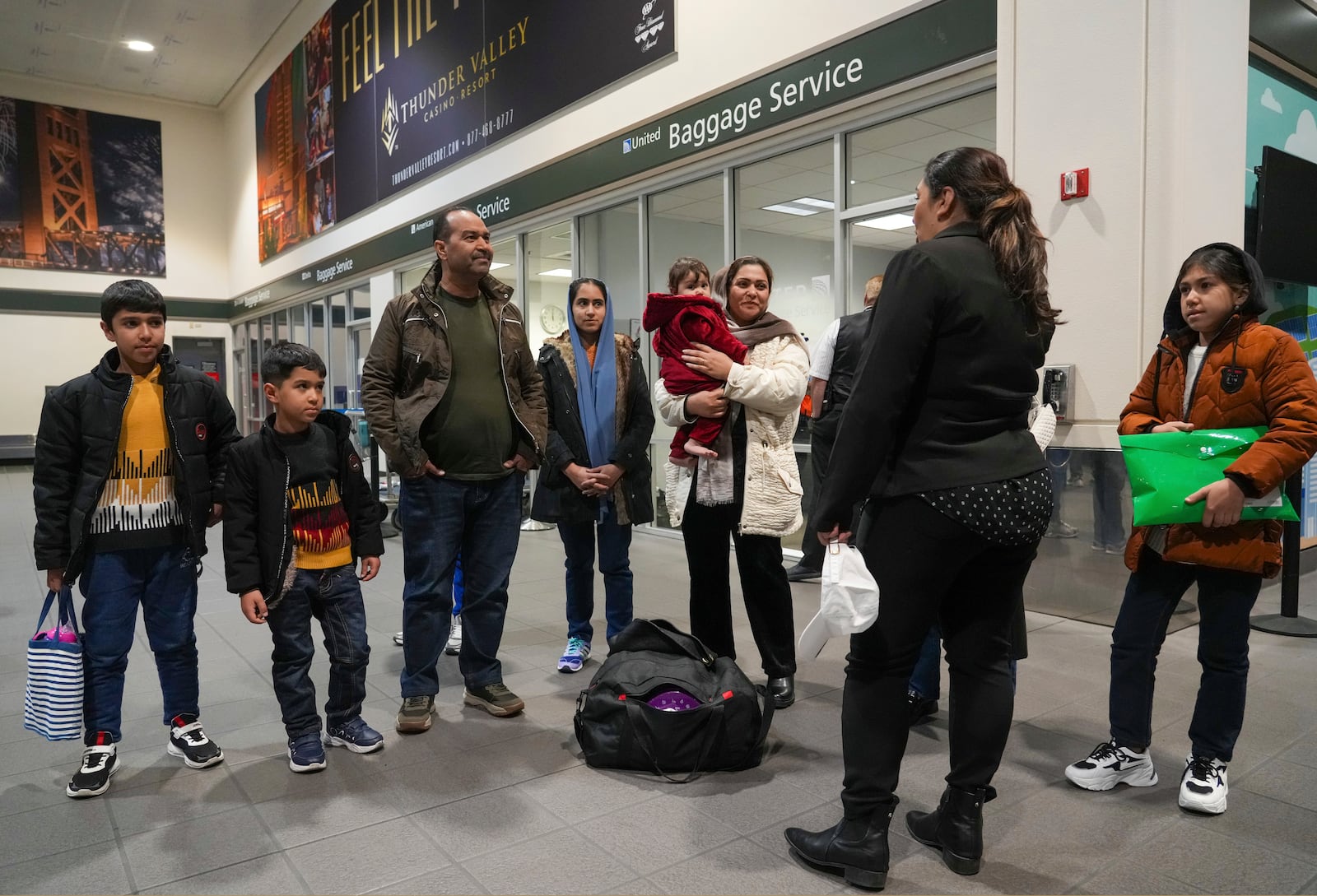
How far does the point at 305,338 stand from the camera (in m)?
15.0

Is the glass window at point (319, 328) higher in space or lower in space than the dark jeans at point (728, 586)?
higher

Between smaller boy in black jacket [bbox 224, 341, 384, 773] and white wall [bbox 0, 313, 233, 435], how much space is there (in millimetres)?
17177

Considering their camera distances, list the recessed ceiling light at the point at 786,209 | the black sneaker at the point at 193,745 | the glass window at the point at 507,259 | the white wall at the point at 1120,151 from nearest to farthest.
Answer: the black sneaker at the point at 193,745, the white wall at the point at 1120,151, the recessed ceiling light at the point at 786,209, the glass window at the point at 507,259

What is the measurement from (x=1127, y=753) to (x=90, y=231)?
65.0 ft

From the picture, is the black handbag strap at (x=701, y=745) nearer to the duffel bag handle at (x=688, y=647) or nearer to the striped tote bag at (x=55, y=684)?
the duffel bag handle at (x=688, y=647)

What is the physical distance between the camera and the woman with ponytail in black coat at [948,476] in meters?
1.81

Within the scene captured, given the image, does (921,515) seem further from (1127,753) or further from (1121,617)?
(1127,753)

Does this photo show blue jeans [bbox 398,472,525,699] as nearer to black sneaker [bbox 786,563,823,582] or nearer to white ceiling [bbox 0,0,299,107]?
black sneaker [bbox 786,563,823,582]

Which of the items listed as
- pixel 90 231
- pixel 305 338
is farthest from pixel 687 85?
pixel 90 231

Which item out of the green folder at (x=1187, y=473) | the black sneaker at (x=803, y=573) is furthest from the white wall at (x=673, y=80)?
the green folder at (x=1187, y=473)

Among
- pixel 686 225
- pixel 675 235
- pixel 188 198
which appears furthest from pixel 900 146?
pixel 188 198

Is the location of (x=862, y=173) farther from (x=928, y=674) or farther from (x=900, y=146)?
(x=928, y=674)

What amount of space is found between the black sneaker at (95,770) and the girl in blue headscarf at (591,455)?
63.7 inches

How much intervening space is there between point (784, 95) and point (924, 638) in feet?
15.3
